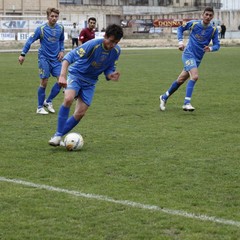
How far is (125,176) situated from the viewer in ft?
27.7

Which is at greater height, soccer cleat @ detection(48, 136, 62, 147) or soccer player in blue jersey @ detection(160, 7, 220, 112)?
soccer player in blue jersey @ detection(160, 7, 220, 112)

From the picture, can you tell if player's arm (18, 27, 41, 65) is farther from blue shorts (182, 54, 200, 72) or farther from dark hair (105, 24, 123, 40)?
dark hair (105, 24, 123, 40)

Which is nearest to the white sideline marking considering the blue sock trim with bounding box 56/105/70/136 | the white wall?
the blue sock trim with bounding box 56/105/70/136

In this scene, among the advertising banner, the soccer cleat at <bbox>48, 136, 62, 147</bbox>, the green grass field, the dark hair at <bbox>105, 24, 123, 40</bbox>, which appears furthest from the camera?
the advertising banner

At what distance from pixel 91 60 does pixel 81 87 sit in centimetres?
49

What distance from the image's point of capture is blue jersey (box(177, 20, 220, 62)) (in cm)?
1496

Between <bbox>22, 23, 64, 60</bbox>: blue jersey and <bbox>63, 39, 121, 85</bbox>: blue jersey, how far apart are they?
4.52 metres

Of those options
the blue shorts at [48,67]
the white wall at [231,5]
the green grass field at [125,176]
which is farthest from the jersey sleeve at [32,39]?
the white wall at [231,5]

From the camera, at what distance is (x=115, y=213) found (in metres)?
6.77

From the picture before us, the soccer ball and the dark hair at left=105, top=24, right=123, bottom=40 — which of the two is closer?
the dark hair at left=105, top=24, right=123, bottom=40

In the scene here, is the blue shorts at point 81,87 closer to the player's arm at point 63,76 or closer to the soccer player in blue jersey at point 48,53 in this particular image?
the player's arm at point 63,76

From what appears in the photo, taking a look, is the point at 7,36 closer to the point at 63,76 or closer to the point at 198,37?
the point at 198,37

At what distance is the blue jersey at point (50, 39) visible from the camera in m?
14.8

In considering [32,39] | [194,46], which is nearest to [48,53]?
[32,39]
